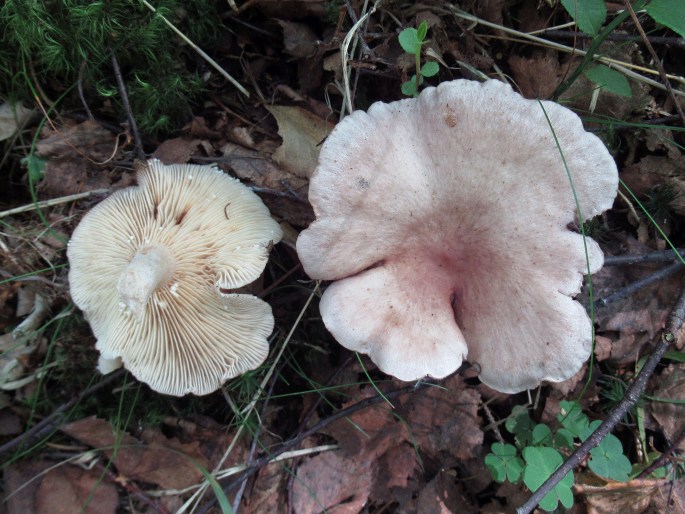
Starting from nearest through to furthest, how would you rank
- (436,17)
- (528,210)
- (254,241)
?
(528,210)
(254,241)
(436,17)

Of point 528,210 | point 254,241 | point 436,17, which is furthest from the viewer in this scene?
point 436,17

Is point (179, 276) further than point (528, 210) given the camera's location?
Yes

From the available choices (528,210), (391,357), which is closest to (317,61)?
(528,210)

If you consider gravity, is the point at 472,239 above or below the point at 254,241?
above

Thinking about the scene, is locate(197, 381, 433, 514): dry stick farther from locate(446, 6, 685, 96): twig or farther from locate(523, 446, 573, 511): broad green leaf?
locate(446, 6, 685, 96): twig

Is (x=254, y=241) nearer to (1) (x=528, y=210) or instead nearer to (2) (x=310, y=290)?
(2) (x=310, y=290)

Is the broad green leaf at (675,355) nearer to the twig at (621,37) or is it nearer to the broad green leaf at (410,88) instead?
the twig at (621,37)

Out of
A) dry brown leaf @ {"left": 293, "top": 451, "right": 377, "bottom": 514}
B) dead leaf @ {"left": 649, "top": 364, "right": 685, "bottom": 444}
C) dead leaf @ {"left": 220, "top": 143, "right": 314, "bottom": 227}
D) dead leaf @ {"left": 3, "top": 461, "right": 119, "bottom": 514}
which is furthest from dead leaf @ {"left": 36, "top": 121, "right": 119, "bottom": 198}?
dead leaf @ {"left": 649, "top": 364, "right": 685, "bottom": 444}
